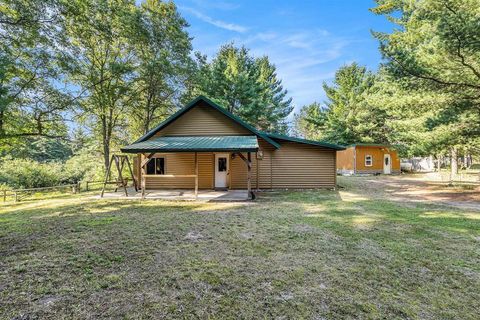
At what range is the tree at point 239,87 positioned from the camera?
23.8 meters

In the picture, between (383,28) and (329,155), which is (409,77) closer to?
(329,155)

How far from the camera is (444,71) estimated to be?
33.5 feet

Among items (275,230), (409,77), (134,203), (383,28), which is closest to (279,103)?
(383,28)

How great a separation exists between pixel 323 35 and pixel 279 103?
44.2 feet

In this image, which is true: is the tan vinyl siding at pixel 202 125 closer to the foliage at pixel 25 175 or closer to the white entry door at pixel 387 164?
the foliage at pixel 25 175

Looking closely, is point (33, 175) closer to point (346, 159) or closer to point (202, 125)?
point (202, 125)

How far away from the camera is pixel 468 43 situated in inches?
332

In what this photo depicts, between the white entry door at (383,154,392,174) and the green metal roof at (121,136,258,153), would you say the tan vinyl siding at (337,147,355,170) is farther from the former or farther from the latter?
the green metal roof at (121,136,258,153)

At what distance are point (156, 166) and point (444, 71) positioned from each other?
1401 centimetres

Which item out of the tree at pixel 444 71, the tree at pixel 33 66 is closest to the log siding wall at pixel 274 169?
the tree at pixel 444 71

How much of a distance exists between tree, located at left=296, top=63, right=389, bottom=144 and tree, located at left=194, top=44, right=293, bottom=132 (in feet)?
17.8

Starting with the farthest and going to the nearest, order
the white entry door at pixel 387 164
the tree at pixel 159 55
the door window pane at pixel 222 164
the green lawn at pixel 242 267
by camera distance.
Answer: the white entry door at pixel 387 164
the tree at pixel 159 55
the door window pane at pixel 222 164
the green lawn at pixel 242 267

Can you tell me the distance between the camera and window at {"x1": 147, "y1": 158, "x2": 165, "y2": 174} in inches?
544

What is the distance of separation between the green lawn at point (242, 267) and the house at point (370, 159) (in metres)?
18.4
